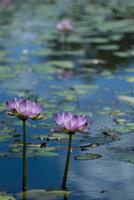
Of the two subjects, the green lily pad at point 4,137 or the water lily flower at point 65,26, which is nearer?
the green lily pad at point 4,137

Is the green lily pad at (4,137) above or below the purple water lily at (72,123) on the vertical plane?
below

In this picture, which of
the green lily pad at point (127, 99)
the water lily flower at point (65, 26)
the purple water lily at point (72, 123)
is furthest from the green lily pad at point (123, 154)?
the water lily flower at point (65, 26)

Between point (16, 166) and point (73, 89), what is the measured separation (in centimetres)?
179

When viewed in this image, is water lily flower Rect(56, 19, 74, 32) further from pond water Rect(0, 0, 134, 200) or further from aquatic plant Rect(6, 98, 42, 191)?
aquatic plant Rect(6, 98, 42, 191)

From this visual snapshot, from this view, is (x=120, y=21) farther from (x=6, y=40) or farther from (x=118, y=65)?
(x=118, y=65)

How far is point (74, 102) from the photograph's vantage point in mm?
4027

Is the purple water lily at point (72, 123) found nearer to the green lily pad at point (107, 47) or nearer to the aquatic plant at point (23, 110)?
the aquatic plant at point (23, 110)

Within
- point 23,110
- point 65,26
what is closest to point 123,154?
point 23,110

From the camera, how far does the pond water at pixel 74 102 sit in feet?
8.18

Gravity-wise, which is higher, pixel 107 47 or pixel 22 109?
pixel 22 109

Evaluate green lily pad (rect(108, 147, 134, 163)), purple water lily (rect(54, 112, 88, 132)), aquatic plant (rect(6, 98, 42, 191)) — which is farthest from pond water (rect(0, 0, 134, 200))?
purple water lily (rect(54, 112, 88, 132))

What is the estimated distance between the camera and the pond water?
8.18ft

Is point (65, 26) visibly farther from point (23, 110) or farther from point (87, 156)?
point (23, 110)

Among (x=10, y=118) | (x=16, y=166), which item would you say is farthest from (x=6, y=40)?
(x=16, y=166)
